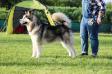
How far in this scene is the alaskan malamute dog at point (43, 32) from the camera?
1188cm

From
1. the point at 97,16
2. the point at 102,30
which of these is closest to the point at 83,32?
the point at 97,16

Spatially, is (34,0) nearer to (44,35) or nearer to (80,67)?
(44,35)

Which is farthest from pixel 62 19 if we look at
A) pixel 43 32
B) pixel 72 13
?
pixel 72 13

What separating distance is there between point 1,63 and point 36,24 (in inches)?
90.5

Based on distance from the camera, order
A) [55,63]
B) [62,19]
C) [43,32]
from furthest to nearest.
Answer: [62,19], [43,32], [55,63]

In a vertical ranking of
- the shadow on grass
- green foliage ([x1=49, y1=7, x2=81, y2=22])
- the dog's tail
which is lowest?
green foliage ([x1=49, y1=7, x2=81, y2=22])

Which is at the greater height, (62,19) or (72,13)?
(62,19)

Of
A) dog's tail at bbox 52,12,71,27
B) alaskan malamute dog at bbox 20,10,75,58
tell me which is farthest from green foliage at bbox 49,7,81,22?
alaskan malamute dog at bbox 20,10,75,58

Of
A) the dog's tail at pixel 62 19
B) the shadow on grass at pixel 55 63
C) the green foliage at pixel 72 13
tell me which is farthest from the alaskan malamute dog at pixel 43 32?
the green foliage at pixel 72 13

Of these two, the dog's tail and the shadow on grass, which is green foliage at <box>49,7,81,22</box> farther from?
the shadow on grass

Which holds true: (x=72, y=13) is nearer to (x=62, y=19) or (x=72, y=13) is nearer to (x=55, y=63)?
(x=62, y=19)

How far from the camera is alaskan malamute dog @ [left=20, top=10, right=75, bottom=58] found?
11.9 m

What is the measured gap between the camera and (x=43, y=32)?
11.9m

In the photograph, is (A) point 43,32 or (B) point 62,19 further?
(B) point 62,19
